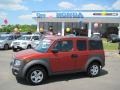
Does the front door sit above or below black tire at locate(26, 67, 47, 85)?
above

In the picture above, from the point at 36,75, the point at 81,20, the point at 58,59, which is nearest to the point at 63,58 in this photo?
the point at 58,59

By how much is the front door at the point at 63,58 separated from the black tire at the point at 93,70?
3.37 ft

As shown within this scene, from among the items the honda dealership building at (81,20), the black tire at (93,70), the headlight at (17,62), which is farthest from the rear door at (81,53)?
the honda dealership building at (81,20)

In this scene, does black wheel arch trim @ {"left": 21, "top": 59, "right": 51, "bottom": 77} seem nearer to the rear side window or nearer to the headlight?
Result: the headlight

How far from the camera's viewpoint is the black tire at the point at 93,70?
38.2ft

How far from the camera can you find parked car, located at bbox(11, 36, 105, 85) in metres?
9.92

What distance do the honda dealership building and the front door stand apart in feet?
145

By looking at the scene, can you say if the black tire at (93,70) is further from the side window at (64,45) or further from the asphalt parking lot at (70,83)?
the side window at (64,45)

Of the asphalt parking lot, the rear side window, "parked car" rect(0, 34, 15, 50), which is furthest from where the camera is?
"parked car" rect(0, 34, 15, 50)

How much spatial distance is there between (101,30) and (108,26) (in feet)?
6.57

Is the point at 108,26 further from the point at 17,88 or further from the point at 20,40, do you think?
the point at 17,88

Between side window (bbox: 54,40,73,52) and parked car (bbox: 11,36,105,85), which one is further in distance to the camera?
side window (bbox: 54,40,73,52)

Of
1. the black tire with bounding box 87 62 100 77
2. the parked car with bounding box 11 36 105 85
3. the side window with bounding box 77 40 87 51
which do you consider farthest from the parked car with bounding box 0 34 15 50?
the side window with bounding box 77 40 87 51

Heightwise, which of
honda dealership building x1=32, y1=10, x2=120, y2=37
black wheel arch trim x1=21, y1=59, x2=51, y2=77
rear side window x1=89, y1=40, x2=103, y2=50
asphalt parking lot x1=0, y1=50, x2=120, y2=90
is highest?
honda dealership building x1=32, y1=10, x2=120, y2=37
